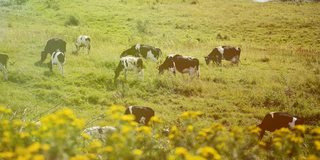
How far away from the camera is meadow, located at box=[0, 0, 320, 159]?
16.2 meters

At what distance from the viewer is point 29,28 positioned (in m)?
27.8

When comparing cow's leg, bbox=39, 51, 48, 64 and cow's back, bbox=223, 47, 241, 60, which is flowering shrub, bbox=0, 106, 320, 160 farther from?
cow's back, bbox=223, 47, 241, 60

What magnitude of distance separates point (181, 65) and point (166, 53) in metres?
3.83

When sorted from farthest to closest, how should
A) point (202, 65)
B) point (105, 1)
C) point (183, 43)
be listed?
point (105, 1)
point (183, 43)
point (202, 65)

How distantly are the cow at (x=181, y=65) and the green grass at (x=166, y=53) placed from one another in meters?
0.49

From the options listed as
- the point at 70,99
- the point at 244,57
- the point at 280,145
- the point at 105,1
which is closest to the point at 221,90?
the point at 70,99

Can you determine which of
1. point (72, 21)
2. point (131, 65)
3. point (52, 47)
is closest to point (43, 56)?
point (52, 47)

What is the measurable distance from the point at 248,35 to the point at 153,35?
24.5ft

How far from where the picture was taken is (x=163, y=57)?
2341 centimetres

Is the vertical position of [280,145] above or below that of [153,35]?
above

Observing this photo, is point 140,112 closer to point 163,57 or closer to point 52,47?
point 52,47

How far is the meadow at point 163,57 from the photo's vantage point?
16188 millimetres

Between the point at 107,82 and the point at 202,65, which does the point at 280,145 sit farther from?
the point at 202,65

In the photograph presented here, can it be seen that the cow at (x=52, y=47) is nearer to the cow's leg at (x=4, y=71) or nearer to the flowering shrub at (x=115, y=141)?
the cow's leg at (x=4, y=71)
